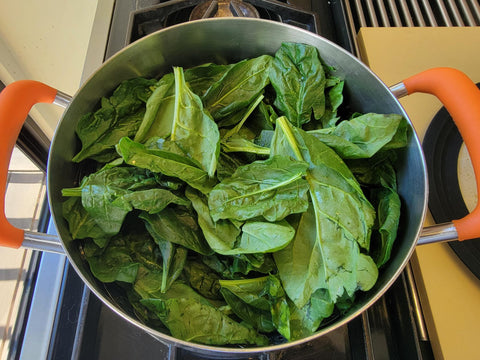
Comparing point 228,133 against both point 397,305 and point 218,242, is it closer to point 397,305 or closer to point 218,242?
point 218,242

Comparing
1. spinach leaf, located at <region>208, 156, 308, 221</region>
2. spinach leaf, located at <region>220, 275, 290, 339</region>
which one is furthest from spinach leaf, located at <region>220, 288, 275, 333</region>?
spinach leaf, located at <region>208, 156, 308, 221</region>

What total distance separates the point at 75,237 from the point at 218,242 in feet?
0.85

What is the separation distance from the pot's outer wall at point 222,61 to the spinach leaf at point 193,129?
112 millimetres

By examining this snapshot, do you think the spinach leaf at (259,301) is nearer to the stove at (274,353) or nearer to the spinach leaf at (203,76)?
the stove at (274,353)

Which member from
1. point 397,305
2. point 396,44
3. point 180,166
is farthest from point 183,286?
point 396,44

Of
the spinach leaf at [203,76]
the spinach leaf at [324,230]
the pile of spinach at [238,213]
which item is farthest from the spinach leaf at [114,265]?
the spinach leaf at [203,76]

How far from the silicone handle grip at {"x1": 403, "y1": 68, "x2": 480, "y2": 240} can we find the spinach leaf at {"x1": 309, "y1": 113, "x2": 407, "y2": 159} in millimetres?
95

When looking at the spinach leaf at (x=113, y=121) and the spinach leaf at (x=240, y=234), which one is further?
the spinach leaf at (x=113, y=121)

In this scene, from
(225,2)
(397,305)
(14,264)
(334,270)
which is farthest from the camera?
(14,264)

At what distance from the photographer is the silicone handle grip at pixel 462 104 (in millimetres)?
556

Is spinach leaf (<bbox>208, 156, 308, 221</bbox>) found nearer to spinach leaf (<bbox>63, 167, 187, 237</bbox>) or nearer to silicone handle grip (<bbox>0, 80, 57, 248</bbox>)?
spinach leaf (<bbox>63, 167, 187, 237</bbox>)

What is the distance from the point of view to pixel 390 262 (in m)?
0.59

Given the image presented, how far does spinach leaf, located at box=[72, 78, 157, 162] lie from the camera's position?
0.67 metres

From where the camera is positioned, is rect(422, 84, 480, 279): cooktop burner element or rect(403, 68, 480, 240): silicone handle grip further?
rect(422, 84, 480, 279): cooktop burner element
